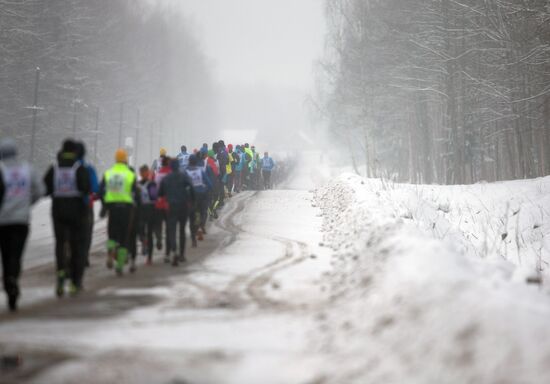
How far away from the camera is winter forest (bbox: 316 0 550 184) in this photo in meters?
22.0

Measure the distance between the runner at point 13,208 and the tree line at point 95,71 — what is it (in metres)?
26.6

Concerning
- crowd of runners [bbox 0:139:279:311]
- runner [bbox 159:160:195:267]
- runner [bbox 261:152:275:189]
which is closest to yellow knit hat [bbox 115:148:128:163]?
crowd of runners [bbox 0:139:279:311]

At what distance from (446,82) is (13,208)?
23266mm

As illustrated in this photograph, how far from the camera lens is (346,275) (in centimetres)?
804

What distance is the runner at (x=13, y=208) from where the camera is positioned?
7062 millimetres

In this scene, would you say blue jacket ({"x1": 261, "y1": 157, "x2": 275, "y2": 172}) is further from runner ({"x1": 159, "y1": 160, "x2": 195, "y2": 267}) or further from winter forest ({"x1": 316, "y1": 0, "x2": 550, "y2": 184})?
runner ({"x1": 159, "y1": 160, "x2": 195, "y2": 267})

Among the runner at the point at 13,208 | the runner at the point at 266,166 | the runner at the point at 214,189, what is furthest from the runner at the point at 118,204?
the runner at the point at 266,166

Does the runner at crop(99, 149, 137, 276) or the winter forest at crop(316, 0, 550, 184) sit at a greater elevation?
the winter forest at crop(316, 0, 550, 184)

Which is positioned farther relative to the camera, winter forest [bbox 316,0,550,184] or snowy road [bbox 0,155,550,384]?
winter forest [bbox 316,0,550,184]

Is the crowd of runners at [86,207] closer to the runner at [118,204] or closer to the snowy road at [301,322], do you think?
the runner at [118,204]

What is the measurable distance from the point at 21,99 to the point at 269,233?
2628 centimetres

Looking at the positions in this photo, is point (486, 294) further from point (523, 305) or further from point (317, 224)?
point (317, 224)

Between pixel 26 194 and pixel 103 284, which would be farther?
pixel 103 284

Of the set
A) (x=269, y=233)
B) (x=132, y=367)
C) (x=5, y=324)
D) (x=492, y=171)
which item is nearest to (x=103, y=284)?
(x=5, y=324)
